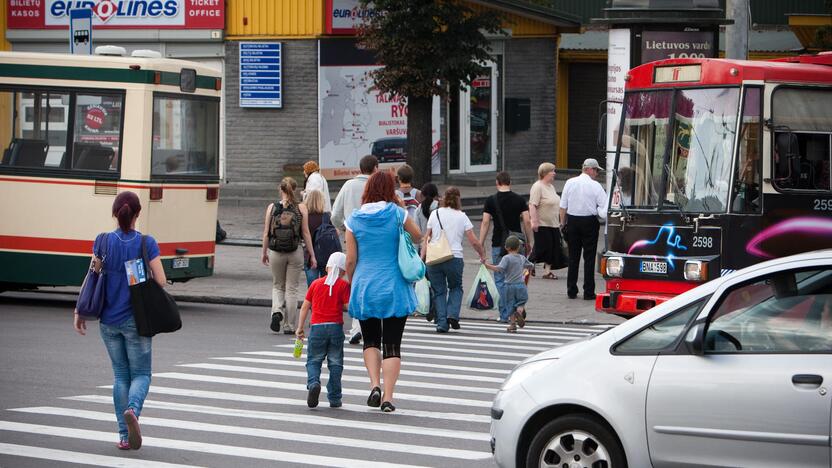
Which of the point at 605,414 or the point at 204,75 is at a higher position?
the point at 204,75

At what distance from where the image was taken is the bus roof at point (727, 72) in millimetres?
13688

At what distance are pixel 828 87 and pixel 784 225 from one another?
153cm

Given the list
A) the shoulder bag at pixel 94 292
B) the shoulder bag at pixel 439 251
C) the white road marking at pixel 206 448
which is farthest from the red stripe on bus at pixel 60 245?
the shoulder bag at pixel 94 292

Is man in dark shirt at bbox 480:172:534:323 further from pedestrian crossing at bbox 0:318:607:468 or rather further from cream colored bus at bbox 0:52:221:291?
cream colored bus at bbox 0:52:221:291

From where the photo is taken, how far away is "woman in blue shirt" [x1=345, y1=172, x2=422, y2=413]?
1060 centimetres

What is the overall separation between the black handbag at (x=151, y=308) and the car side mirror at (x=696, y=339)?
373cm

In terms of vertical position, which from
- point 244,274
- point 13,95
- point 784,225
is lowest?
point 244,274

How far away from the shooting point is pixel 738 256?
1355 cm

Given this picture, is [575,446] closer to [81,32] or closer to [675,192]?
[675,192]

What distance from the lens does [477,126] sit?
33719 mm

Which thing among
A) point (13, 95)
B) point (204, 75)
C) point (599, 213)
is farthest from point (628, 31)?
point (13, 95)

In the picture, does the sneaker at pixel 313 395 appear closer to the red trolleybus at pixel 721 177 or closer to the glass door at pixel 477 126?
the red trolleybus at pixel 721 177

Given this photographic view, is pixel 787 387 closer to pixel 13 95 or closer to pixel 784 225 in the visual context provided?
pixel 784 225

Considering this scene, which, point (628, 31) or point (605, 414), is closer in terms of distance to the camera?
point (605, 414)
